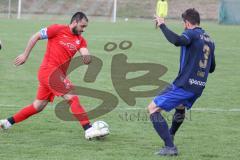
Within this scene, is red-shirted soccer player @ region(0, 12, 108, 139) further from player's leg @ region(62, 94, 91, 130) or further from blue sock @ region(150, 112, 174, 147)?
blue sock @ region(150, 112, 174, 147)

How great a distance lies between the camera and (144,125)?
32.5 feet

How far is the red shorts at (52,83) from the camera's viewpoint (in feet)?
28.3

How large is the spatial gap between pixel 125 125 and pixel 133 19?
4480 centimetres

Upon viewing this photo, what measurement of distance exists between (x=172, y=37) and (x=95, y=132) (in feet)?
6.29

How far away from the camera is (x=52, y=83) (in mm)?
8633

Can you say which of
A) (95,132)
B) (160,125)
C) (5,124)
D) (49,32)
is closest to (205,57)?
(160,125)

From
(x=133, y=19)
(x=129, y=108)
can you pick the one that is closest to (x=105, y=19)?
(x=133, y=19)

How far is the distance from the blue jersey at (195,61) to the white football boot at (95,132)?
1362 mm

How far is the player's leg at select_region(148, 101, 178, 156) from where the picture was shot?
7691 millimetres

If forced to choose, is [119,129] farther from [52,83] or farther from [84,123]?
[52,83]

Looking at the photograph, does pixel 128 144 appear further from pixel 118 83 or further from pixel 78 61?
pixel 78 61

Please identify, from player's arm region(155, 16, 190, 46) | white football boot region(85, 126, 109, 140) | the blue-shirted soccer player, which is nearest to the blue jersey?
the blue-shirted soccer player

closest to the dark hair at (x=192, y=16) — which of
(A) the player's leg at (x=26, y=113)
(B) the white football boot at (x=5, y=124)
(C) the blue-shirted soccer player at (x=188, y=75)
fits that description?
(C) the blue-shirted soccer player at (x=188, y=75)

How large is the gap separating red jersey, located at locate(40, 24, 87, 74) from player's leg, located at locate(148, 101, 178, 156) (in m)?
1.63
